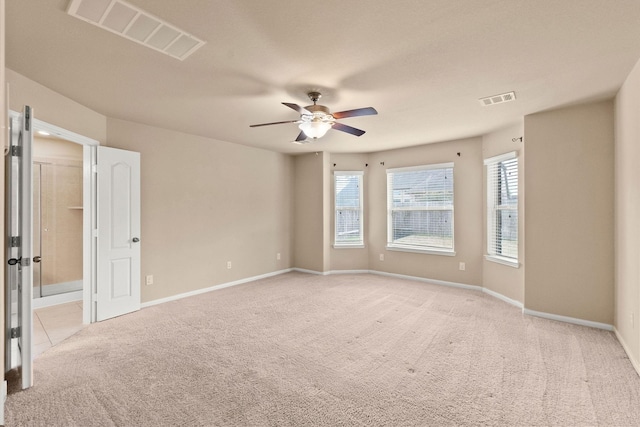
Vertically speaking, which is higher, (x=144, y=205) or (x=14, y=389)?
(x=144, y=205)

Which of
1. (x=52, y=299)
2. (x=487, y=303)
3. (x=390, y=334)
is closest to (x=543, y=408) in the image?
(x=390, y=334)

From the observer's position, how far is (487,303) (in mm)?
4543

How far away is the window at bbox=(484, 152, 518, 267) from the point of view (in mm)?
4484

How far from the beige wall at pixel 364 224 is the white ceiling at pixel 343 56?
258 cm

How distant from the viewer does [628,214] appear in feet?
9.93

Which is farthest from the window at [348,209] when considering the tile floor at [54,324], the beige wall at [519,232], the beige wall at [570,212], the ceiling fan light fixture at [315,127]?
→ the tile floor at [54,324]

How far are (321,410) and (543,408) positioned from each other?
4.99 feet

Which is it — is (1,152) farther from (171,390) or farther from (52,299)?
(52,299)

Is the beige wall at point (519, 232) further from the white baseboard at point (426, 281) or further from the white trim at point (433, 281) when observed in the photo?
the white trim at point (433, 281)

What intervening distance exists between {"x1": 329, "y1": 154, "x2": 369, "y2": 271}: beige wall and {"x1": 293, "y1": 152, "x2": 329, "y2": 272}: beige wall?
180mm

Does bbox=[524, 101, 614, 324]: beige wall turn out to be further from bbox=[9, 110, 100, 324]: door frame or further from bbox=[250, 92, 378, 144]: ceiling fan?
bbox=[9, 110, 100, 324]: door frame

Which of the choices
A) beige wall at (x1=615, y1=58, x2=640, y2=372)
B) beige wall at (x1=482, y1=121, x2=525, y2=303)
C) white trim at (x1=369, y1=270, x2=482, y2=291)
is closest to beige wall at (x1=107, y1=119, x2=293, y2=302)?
white trim at (x1=369, y1=270, x2=482, y2=291)

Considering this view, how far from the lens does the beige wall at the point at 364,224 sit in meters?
6.57

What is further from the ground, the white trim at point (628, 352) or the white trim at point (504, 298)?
the white trim at point (504, 298)
